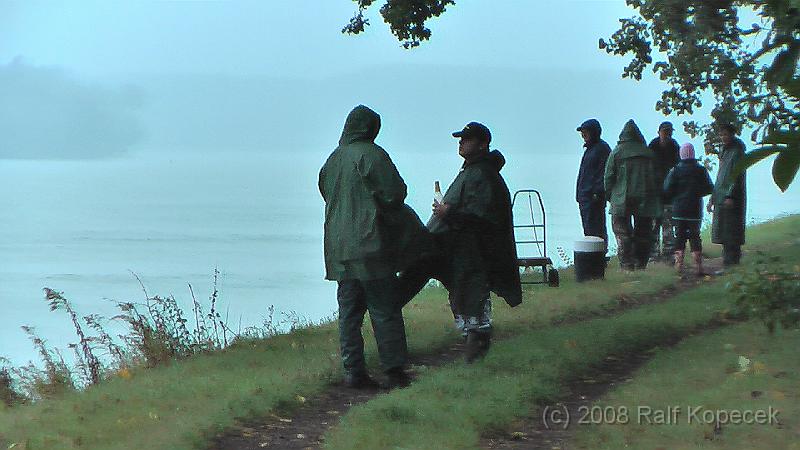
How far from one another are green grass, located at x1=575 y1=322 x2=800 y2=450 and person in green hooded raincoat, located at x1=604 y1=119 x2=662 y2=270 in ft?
18.2

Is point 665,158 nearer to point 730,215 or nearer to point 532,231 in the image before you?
point 730,215

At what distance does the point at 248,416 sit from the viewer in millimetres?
9398

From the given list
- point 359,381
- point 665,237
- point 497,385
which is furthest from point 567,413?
point 665,237

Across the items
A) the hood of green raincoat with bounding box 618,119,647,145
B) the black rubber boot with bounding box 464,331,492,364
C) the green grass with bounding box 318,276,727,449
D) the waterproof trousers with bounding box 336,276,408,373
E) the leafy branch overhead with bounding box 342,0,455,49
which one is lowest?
the green grass with bounding box 318,276,727,449

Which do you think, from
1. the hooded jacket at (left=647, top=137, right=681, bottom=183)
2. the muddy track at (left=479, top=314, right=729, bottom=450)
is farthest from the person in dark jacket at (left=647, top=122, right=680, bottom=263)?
the muddy track at (left=479, top=314, right=729, bottom=450)

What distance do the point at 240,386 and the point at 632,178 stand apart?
904 centimetres

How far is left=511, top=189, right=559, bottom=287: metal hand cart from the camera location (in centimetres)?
1727

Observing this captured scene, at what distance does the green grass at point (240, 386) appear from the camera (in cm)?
888

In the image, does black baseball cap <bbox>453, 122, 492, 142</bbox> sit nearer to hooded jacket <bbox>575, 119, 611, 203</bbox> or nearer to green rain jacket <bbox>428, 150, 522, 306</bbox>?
green rain jacket <bbox>428, 150, 522, 306</bbox>

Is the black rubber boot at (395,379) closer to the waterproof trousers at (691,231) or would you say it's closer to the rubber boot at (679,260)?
the waterproof trousers at (691,231)

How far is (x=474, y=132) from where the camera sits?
36.8 feet

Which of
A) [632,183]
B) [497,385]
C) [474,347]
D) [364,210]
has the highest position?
[632,183]

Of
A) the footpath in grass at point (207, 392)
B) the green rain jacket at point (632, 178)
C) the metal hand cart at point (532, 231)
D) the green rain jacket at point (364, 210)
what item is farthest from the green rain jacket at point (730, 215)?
the green rain jacket at point (364, 210)

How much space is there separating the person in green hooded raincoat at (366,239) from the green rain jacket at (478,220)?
1.50ft
